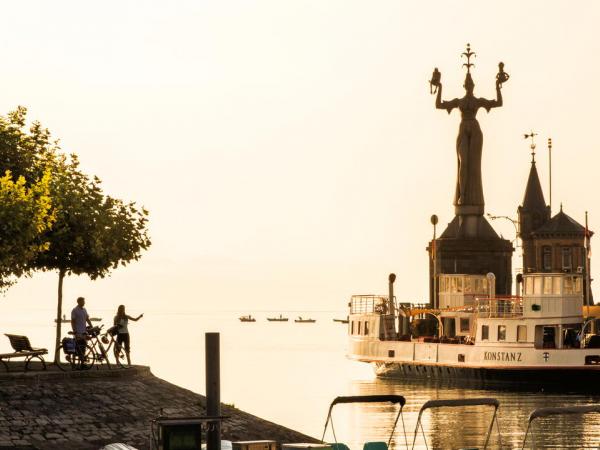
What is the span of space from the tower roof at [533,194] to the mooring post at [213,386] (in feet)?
496

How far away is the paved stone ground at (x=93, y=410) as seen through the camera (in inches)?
1056

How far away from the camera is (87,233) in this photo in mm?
39594

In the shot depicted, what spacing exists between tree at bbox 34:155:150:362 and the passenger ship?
3375 cm

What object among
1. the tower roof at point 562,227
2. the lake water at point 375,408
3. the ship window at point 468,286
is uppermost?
the tower roof at point 562,227

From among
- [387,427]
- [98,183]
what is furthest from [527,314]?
[98,183]

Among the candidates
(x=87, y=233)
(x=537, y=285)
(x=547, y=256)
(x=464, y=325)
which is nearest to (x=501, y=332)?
(x=537, y=285)

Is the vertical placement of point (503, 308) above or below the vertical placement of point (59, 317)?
above

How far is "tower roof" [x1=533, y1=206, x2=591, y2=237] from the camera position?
526 feet

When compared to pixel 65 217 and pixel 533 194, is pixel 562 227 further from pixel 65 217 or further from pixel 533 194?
pixel 65 217

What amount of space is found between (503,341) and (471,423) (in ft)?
65.7

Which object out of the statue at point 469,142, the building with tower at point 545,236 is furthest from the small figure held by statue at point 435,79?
the building with tower at point 545,236

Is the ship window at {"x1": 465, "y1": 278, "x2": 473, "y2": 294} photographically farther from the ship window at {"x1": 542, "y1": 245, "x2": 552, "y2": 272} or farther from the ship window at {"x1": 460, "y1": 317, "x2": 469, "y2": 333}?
the ship window at {"x1": 542, "y1": 245, "x2": 552, "y2": 272}

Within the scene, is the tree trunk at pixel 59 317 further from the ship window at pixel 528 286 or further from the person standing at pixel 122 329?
the ship window at pixel 528 286

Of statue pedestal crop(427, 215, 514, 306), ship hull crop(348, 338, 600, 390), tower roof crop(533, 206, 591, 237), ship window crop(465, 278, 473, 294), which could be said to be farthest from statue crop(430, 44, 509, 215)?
tower roof crop(533, 206, 591, 237)
